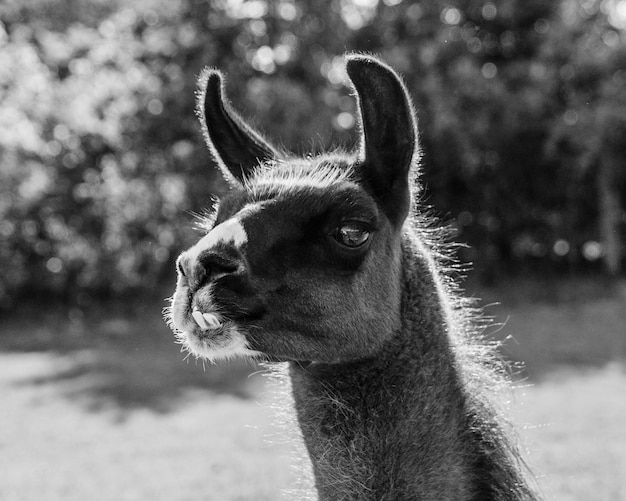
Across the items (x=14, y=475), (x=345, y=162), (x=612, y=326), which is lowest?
(x=612, y=326)

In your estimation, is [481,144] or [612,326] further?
[481,144]

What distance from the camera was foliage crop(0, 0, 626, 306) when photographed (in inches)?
571

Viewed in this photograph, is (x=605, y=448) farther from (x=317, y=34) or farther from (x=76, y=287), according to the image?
(x=76, y=287)

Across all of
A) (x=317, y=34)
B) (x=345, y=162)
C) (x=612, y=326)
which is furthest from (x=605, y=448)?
(x=317, y=34)

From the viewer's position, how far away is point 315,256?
2.19 metres

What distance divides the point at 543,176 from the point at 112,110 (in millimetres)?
9915

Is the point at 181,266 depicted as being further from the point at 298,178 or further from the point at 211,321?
the point at 298,178

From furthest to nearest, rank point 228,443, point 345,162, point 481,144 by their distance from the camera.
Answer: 1. point 481,144
2. point 228,443
3. point 345,162

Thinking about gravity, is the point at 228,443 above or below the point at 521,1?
below

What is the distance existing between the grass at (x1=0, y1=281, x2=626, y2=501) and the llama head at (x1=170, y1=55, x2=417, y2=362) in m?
0.78

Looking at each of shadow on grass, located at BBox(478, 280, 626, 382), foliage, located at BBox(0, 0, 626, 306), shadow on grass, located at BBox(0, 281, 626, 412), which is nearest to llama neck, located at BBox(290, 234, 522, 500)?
shadow on grass, located at BBox(0, 281, 626, 412)

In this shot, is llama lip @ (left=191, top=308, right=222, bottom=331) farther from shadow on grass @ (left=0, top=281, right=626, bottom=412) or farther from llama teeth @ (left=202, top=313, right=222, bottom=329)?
shadow on grass @ (left=0, top=281, right=626, bottom=412)

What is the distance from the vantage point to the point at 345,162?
96.7 inches

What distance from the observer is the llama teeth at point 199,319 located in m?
2.03
